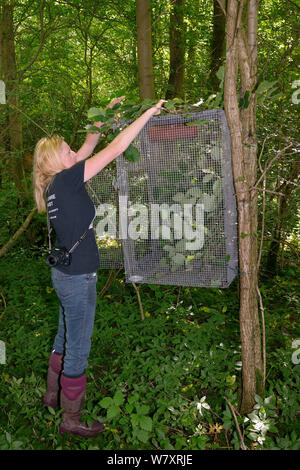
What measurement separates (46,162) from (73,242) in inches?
20.2

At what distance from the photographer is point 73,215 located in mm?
2092

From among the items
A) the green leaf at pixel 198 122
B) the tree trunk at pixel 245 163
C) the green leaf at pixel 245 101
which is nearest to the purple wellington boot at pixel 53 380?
the tree trunk at pixel 245 163

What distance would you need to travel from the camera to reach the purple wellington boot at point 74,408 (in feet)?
7.49

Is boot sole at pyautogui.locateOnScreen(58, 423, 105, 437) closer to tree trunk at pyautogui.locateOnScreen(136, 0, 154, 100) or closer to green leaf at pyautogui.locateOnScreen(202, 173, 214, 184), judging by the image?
green leaf at pyautogui.locateOnScreen(202, 173, 214, 184)

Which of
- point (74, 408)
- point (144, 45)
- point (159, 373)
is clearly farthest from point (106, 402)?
point (144, 45)

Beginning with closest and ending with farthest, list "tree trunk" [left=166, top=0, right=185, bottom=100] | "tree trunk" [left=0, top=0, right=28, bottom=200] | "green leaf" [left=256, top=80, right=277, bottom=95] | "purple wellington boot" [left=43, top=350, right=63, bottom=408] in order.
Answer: "green leaf" [left=256, top=80, right=277, bottom=95] → "purple wellington boot" [left=43, top=350, right=63, bottom=408] → "tree trunk" [left=0, top=0, right=28, bottom=200] → "tree trunk" [left=166, top=0, right=185, bottom=100]

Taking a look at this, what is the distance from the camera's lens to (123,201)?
2244mm

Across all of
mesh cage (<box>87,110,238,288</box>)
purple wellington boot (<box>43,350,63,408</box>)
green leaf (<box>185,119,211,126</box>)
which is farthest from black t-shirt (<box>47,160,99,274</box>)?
purple wellington boot (<box>43,350,63,408</box>)

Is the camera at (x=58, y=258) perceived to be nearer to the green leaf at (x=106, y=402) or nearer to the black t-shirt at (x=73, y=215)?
the black t-shirt at (x=73, y=215)

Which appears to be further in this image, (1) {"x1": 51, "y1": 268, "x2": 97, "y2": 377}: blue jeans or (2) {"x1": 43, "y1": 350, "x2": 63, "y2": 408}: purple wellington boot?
(2) {"x1": 43, "y1": 350, "x2": 63, "y2": 408}: purple wellington boot

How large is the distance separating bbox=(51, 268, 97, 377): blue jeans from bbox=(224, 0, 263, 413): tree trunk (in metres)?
0.95

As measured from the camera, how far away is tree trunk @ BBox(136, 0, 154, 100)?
3611 millimetres

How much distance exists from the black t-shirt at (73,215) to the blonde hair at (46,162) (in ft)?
0.34
